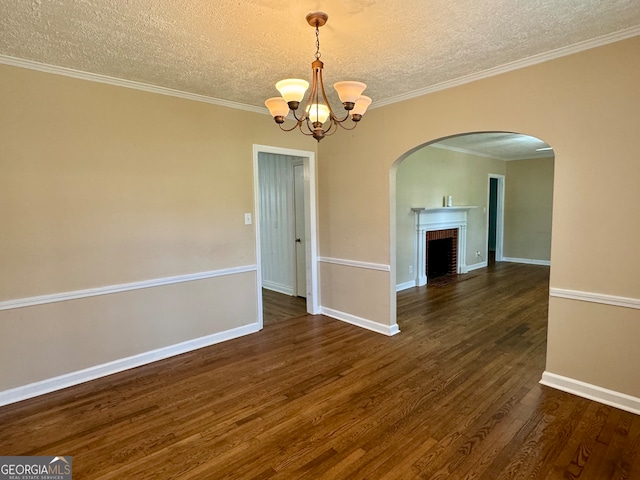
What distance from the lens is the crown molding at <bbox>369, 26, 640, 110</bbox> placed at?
2237mm

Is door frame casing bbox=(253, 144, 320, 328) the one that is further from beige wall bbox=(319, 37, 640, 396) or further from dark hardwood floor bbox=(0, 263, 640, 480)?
beige wall bbox=(319, 37, 640, 396)

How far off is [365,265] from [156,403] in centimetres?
245

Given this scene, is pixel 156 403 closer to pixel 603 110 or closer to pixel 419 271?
pixel 603 110

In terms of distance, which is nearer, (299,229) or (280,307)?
(280,307)

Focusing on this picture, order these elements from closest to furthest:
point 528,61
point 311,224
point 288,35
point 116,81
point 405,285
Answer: point 288,35 → point 528,61 → point 116,81 → point 311,224 → point 405,285

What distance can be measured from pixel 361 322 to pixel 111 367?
2592 millimetres

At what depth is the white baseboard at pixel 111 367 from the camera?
8.59 ft

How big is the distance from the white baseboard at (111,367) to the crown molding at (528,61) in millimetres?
3075

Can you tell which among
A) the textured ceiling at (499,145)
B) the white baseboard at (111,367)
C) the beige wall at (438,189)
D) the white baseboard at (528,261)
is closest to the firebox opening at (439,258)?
the beige wall at (438,189)

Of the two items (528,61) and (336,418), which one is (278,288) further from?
(528,61)

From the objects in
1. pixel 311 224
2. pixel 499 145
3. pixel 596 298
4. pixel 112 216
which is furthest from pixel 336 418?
pixel 499 145

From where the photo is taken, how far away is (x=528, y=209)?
8.10m

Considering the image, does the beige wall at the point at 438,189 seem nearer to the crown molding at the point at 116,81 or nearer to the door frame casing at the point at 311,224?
the door frame casing at the point at 311,224

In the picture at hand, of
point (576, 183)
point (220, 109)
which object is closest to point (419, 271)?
point (576, 183)
